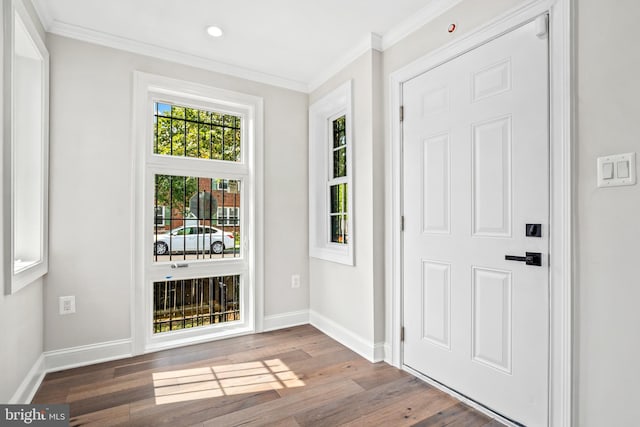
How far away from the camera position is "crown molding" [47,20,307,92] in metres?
2.44

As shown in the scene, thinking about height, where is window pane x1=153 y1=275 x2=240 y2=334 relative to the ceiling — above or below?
below

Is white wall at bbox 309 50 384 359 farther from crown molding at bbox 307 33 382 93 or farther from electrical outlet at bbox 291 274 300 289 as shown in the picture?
electrical outlet at bbox 291 274 300 289

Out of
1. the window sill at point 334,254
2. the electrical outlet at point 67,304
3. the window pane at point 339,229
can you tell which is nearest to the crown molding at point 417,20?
the window pane at point 339,229

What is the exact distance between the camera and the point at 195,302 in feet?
10.0

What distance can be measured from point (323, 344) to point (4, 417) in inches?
79.5

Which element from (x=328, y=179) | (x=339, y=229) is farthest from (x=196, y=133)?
(x=339, y=229)

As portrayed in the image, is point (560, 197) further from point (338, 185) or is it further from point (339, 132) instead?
point (339, 132)

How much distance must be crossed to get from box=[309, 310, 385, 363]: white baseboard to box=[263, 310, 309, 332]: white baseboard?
0.24 feet

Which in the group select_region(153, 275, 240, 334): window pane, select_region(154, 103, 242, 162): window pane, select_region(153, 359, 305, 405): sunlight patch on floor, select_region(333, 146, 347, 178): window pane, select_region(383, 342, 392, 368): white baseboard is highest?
select_region(154, 103, 242, 162): window pane

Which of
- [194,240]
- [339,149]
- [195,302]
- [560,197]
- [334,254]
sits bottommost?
[195,302]
